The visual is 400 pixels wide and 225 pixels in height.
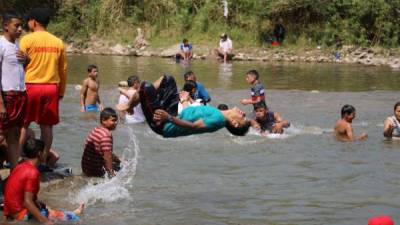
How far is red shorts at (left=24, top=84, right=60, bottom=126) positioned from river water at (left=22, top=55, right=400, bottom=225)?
87 cm

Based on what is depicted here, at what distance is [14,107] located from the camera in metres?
7.66

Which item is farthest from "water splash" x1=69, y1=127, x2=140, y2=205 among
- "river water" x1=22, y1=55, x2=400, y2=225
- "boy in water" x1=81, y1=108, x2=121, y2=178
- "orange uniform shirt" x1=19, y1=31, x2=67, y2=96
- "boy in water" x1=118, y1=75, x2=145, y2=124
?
"boy in water" x1=118, y1=75, x2=145, y2=124

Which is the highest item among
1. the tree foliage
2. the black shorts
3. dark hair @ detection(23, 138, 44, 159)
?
the tree foliage

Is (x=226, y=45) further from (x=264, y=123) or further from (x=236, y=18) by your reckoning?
(x=264, y=123)

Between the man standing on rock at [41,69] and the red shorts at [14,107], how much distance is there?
0.31m

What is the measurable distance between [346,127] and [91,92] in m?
5.06

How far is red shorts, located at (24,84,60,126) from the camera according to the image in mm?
8141

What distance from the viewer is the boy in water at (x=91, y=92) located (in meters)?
14.7

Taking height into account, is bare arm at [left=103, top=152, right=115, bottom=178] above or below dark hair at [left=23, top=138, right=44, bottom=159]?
below

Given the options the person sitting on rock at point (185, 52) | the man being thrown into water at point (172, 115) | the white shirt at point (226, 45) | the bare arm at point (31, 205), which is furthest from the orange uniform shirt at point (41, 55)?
the white shirt at point (226, 45)

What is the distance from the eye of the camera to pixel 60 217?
750 cm

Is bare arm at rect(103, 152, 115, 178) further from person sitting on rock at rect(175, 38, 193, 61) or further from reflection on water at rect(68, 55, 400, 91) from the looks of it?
person sitting on rock at rect(175, 38, 193, 61)

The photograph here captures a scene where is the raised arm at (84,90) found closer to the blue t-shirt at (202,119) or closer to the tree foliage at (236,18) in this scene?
the blue t-shirt at (202,119)

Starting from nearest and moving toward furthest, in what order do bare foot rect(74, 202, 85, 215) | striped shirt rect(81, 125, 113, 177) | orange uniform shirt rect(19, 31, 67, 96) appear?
bare foot rect(74, 202, 85, 215)
orange uniform shirt rect(19, 31, 67, 96)
striped shirt rect(81, 125, 113, 177)
